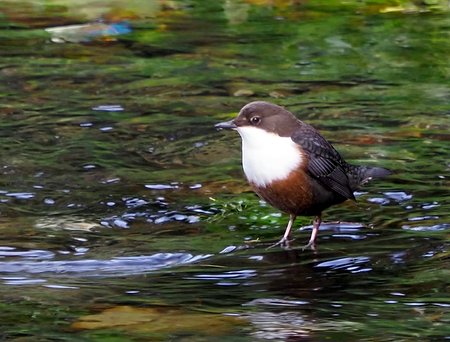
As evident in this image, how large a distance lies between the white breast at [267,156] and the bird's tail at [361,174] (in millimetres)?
583

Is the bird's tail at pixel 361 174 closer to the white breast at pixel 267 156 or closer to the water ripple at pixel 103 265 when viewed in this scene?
the white breast at pixel 267 156

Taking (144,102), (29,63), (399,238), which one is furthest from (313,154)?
(29,63)

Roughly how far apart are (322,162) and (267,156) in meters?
0.38

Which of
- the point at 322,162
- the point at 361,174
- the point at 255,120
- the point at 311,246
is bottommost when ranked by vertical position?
the point at 311,246

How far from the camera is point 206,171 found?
7.32 metres

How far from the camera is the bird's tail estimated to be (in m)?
6.23

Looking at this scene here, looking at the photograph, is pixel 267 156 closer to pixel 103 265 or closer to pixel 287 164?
pixel 287 164

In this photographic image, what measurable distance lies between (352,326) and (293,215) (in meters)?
1.56

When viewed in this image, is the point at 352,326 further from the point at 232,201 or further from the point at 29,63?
the point at 29,63

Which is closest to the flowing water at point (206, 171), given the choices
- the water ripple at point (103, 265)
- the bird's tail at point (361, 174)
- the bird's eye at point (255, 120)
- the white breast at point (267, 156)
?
the water ripple at point (103, 265)

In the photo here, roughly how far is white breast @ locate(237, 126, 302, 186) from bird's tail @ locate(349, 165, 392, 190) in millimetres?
583

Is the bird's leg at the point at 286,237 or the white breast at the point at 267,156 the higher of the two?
the white breast at the point at 267,156

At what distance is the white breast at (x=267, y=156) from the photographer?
18.4ft

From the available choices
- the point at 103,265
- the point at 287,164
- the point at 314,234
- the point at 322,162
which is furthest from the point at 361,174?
the point at 103,265
